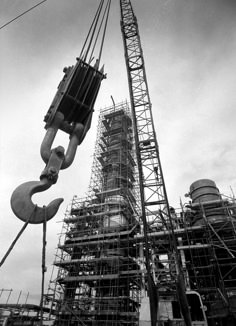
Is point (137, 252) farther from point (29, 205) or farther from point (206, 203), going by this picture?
point (29, 205)

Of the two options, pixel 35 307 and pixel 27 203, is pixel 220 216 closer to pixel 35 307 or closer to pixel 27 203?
pixel 35 307

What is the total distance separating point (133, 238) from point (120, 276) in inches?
142

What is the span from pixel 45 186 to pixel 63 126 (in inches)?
55.8

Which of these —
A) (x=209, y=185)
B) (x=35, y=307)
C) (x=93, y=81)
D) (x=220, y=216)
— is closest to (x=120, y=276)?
(x=35, y=307)

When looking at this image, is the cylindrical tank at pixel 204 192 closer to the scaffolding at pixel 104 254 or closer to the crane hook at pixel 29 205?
the scaffolding at pixel 104 254

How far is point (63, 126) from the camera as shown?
15.3 ft

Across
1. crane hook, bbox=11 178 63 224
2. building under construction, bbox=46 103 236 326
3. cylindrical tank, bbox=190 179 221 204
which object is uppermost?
cylindrical tank, bbox=190 179 221 204

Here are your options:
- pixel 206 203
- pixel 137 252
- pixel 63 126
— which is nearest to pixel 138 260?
pixel 137 252

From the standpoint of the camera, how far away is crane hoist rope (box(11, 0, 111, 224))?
144 inches

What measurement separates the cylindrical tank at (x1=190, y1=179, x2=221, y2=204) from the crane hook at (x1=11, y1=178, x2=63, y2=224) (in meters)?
21.0

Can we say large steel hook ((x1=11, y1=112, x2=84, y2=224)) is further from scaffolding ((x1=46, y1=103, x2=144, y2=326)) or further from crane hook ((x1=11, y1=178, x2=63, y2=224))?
scaffolding ((x1=46, y1=103, x2=144, y2=326))

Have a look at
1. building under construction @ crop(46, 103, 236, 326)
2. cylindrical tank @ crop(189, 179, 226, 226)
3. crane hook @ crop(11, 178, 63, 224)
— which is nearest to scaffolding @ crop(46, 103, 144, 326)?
building under construction @ crop(46, 103, 236, 326)

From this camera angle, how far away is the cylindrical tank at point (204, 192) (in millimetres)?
22562

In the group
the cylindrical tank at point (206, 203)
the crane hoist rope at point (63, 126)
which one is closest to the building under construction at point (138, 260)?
the cylindrical tank at point (206, 203)
